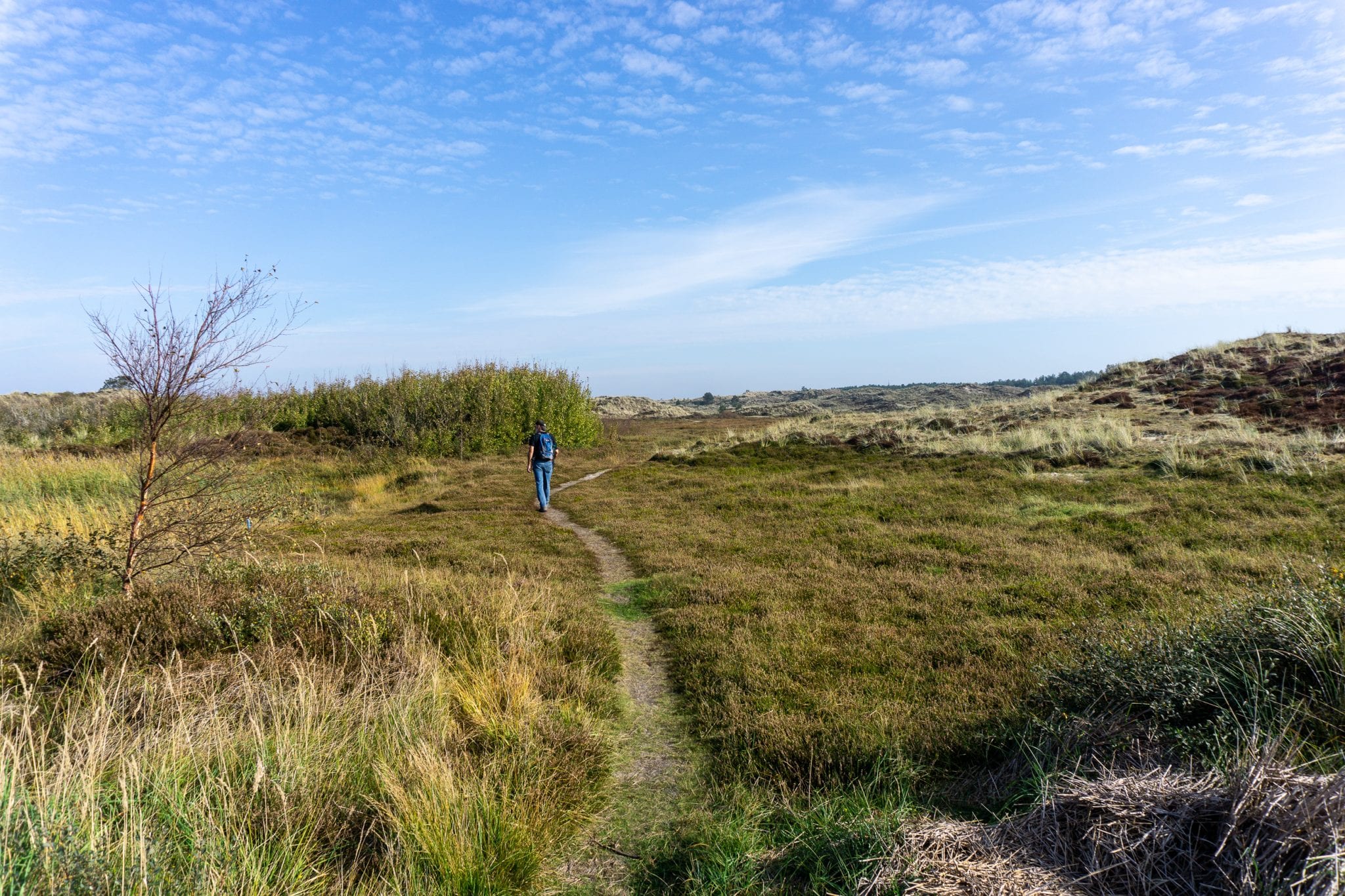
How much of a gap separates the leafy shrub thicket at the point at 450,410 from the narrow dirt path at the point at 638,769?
23.2m

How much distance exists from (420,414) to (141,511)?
24147mm

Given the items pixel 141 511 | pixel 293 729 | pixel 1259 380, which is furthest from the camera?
pixel 1259 380

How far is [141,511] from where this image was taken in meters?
6.63

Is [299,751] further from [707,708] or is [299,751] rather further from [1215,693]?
[1215,693]

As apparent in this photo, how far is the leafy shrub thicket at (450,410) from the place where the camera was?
29.7 meters

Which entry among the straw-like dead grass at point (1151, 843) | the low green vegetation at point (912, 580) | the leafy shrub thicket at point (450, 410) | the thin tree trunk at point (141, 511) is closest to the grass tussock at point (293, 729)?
the thin tree trunk at point (141, 511)

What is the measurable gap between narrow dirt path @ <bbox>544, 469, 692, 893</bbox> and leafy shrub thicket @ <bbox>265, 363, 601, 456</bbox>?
76.1 feet

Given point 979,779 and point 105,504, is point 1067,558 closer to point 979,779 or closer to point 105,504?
point 979,779

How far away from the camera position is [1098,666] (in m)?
4.56

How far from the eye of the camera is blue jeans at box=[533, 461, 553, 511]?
632 inches

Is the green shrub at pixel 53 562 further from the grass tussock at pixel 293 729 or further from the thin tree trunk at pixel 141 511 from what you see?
the thin tree trunk at pixel 141 511

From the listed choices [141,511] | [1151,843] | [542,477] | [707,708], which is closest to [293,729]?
[707,708]

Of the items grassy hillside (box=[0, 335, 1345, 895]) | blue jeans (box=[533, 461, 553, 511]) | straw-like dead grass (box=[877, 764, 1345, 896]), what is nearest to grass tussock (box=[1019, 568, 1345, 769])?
grassy hillside (box=[0, 335, 1345, 895])

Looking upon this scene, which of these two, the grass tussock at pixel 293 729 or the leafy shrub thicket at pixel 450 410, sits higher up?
the leafy shrub thicket at pixel 450 410
